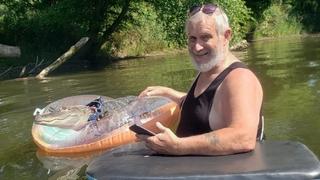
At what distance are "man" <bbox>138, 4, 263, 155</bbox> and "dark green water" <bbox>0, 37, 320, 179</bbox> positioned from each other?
104 inches

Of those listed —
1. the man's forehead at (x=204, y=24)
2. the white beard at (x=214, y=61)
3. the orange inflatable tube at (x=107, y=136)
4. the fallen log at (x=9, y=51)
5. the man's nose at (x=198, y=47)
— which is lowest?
the orange inflatable tube at (x=107, y=136)

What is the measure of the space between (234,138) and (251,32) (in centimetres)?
3070

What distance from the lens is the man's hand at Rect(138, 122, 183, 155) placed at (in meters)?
3.35

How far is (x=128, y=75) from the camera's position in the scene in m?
15.6

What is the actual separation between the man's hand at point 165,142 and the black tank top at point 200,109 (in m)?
0.26

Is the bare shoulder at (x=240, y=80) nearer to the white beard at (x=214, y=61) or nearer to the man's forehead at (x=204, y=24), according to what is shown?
the white beard at (x=214, y=61)

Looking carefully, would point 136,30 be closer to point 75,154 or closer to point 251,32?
point 251,32

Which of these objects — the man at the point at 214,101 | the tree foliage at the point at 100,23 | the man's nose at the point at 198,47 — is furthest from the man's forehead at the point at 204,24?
the tree foliage at the point at 100,23

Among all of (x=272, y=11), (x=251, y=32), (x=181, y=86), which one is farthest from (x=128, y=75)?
(x=272, y=11)

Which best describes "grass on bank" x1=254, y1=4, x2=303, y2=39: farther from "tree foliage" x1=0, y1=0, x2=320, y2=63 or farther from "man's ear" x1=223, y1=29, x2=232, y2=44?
"man's ear" x1=223, y1=29, x2=232, y2=44

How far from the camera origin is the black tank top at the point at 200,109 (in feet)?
11.4

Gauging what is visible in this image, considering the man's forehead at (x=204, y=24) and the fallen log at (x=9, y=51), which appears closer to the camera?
the man's forehead at (x=204, y=24)

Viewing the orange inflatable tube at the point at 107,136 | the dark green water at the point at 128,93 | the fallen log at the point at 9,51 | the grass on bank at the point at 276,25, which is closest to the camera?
A: the orange inflatable tube at the point at 107,136

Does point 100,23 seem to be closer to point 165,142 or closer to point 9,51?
point 9,51
